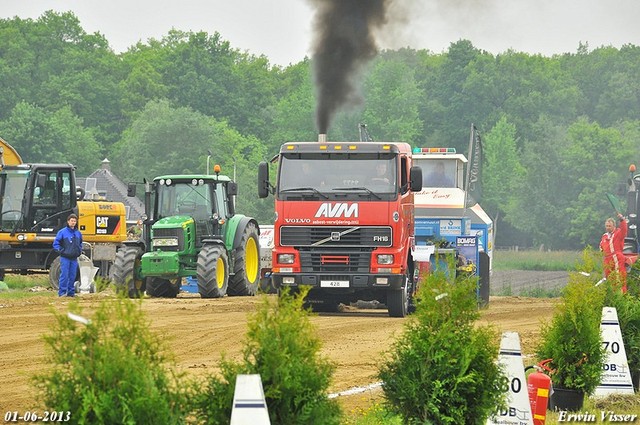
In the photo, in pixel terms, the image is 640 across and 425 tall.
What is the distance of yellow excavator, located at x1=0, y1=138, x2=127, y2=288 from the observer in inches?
1377

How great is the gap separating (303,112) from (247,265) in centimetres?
7671

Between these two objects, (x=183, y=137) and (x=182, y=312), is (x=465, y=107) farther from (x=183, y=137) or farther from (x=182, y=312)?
(x=182, y=312)

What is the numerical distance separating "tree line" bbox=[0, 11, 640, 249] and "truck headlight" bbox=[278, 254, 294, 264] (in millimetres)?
58034

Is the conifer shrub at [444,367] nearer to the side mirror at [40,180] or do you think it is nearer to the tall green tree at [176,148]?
the side mirror at [40,180]

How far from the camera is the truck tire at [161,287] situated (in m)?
29.9

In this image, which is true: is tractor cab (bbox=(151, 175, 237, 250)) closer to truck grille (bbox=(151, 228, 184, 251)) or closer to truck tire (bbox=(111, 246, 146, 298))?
truck grille (bbox=(151, 228, 184, 251))

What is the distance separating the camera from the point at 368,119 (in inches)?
4146

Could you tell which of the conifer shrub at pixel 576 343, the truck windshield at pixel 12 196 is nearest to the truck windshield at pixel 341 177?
the conifer shrub at pixel 576 343

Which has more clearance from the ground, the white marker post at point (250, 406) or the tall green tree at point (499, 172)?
the tall green tree at point (499, 172)

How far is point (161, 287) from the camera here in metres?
30.1

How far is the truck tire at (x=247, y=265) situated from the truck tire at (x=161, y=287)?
1243 mm

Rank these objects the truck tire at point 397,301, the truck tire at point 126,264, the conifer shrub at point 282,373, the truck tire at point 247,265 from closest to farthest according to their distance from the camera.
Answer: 1. the conifer shrub at point 282,373
2. the truck tire at point 397,301
3. the truck tire at point 126,264
4. the truck tire at point 247,265

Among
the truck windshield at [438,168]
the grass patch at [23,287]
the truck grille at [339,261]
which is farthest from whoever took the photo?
the truck windshield at [438,168]

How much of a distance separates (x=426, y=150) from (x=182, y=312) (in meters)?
11.6
